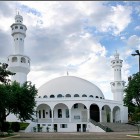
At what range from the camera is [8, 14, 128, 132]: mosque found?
70250 mm

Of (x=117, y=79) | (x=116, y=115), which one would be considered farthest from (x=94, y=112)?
(x=117, y=79)

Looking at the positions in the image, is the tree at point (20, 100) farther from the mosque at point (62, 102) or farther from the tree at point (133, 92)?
the tree at point (133, 92)

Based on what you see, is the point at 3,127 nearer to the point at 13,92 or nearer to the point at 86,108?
the point at 13,92

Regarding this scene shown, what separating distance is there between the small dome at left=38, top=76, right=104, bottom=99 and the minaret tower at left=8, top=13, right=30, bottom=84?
273 inches

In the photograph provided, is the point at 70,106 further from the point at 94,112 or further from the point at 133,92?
the point at 133,92

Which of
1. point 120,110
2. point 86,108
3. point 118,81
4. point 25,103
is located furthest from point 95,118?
point 25,103

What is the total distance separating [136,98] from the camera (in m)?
67.9

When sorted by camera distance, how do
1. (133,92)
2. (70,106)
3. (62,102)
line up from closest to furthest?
(133,92) < (70,106) < (62,102)

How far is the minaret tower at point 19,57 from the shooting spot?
72500 mm

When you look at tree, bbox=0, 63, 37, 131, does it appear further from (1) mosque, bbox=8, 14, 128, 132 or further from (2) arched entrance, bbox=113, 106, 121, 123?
(2) arched entrance, bbox=113, 106, 121, 123

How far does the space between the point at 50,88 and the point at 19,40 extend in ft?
44.7

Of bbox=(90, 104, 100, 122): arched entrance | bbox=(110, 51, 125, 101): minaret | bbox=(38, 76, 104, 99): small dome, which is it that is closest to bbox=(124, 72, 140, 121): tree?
bbox=(90, 104, 100, 122): arched entrance

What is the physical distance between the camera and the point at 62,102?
71250 mm

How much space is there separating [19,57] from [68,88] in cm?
1369
